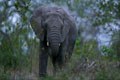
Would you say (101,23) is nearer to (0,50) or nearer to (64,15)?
(64,15)

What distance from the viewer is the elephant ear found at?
34.3ft

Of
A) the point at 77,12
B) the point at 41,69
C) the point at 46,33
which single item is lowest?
the point at 41,69

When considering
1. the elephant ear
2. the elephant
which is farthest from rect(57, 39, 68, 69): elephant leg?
the elephant ear

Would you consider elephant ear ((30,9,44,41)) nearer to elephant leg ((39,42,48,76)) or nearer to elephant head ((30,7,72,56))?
elephant head ((30,7,72,56))

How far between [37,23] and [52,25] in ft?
2.14

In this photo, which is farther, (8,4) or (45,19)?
(45,19)

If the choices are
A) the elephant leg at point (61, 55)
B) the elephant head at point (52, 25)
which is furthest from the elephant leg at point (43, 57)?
the elephant leg at point (61, 55)

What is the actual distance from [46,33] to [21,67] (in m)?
2.37

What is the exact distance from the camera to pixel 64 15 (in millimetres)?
11047

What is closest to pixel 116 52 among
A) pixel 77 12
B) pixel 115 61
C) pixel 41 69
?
pixel 115 61

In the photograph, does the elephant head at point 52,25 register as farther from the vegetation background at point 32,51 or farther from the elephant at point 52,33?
the vegetation background at point 32,51

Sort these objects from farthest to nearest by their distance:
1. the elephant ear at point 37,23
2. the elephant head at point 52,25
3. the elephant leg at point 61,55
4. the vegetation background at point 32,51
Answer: the elephant ear at point 37,23 → the elephant leg at point 61,55 → the elephant head at point 52,25 → the vegetation background at point 32,51

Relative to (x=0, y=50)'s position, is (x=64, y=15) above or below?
above

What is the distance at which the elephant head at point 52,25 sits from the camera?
995 centimetres
